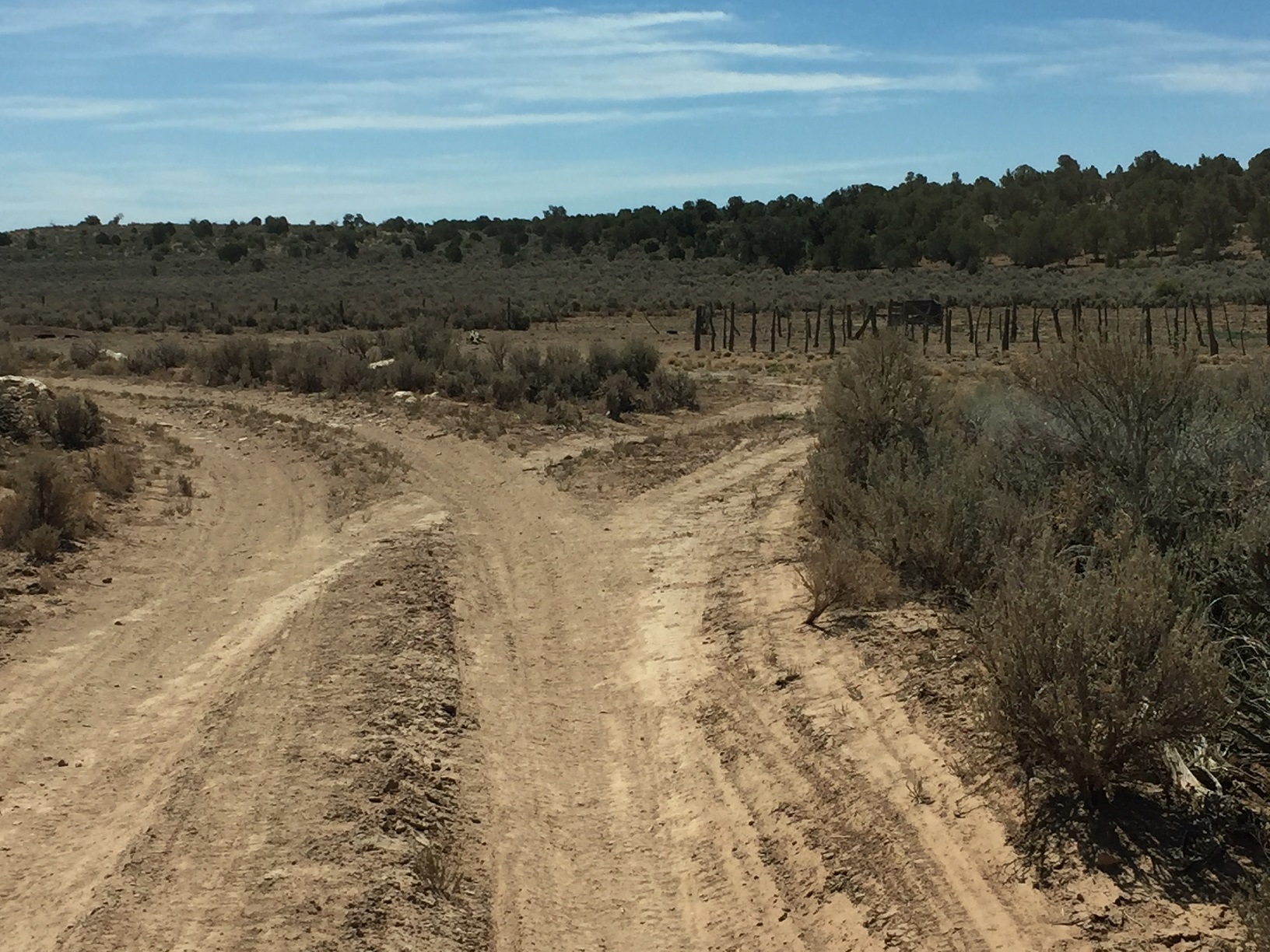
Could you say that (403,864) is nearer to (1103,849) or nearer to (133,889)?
Answer: (133,889)

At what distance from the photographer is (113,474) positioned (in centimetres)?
1446

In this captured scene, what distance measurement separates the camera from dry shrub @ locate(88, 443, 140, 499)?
46.8 feet

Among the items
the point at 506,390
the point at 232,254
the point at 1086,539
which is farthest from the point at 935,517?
the point at 232,254

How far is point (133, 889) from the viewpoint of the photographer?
5.32 meters

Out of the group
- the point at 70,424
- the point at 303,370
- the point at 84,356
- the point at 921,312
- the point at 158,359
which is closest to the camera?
the point at 70,424

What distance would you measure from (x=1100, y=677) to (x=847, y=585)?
3.57 meters

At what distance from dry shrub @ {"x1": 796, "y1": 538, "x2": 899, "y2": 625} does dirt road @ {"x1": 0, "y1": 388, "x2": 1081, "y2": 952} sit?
660mm

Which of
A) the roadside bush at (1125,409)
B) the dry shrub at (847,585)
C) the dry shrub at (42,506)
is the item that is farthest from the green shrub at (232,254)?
the roadside bush at (1125,409)

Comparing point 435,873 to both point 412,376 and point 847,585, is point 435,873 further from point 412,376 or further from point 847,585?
point 412,376

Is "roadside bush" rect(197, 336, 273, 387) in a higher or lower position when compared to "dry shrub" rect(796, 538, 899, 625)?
higher

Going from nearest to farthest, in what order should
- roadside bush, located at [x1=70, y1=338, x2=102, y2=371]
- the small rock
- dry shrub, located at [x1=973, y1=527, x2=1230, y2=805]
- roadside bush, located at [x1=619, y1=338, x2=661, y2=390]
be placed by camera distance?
the small rock, dry shrub, located at [x1=973, y1=527, x2=1230, y2=805], roadside bush, located at [x1=619, y1=338, x2=661, y2=390], roadside bush, located at [x1=70, y1=338, x2=102, y2=371]

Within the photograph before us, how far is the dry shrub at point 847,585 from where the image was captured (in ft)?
28.1

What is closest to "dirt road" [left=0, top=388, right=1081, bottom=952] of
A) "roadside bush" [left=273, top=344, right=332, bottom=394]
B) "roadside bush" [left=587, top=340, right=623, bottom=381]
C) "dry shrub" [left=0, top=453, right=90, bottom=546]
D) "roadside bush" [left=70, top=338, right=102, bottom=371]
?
"dry shrub" [left=0, top=453, right=90, bottom=546]

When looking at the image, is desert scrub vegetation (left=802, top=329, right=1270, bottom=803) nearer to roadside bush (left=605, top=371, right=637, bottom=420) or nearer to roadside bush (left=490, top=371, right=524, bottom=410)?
roadside bush (left=605, top=371, right=637, bottom=420)
